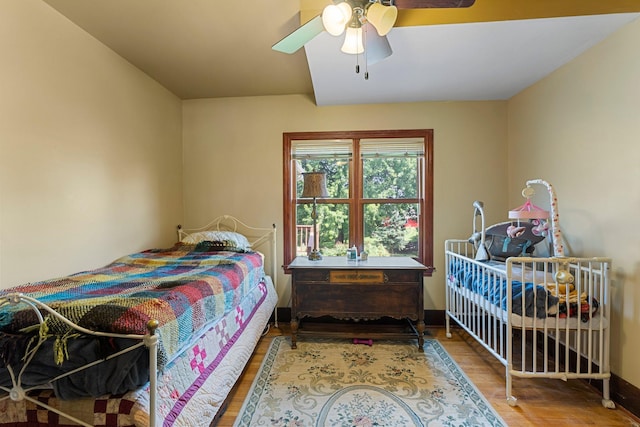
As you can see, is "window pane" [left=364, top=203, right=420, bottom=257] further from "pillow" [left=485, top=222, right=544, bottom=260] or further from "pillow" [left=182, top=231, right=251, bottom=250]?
"pillow" [left=182, top=231, right=251, bottom=250]

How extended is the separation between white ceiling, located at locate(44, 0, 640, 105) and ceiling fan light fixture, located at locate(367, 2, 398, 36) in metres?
0.48

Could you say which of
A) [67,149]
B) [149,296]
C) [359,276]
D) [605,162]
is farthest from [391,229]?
[67,149]

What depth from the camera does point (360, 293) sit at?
8.23 feet

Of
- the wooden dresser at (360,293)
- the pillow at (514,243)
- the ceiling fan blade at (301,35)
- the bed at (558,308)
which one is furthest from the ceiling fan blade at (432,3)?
the wooden dresser at (360,293)

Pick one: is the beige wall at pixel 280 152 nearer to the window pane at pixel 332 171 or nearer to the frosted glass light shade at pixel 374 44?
the window pane at pixel 332 171

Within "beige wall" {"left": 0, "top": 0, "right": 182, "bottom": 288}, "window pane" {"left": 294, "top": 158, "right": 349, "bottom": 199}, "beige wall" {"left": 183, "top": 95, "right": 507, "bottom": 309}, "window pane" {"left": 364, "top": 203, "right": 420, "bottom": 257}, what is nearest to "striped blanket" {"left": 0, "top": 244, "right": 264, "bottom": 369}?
"beige wall" {"left": 0, "top": 0, "right": 182, "bottom": 288}

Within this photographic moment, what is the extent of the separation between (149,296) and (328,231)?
2076 millimetres

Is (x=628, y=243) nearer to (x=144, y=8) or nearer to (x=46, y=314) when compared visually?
(x=46, y=314)

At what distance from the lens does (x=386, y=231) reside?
125 inches

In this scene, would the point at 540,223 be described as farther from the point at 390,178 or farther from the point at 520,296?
the point at 390,178

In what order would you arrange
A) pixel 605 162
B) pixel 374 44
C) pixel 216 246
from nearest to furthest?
pixel 374 44, pixel 605 162, pixel 216 246

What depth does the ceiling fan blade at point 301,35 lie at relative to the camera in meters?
1.49

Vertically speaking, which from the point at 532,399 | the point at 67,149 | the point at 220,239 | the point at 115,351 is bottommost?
the point at 532,399

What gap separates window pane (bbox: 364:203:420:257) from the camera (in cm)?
316
